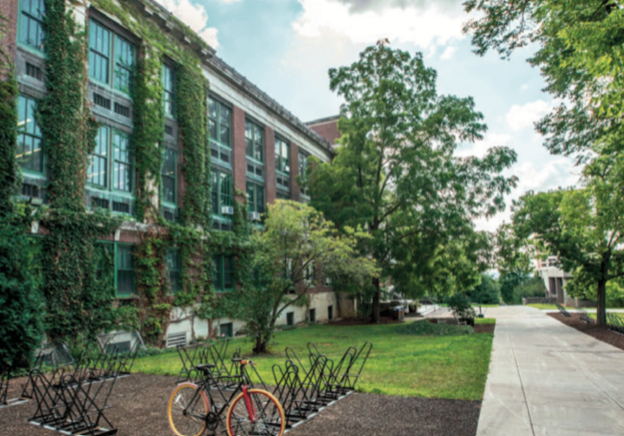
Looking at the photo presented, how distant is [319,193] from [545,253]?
13729mm

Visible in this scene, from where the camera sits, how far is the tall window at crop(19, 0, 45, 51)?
46.4ft

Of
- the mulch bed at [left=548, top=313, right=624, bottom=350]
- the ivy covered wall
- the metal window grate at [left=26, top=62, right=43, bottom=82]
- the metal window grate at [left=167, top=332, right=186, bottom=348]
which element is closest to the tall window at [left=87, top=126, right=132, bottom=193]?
the ivy covered wall

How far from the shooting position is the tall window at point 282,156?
98.9 feet

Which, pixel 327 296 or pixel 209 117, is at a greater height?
pixel 209 117

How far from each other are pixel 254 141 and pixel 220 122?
346 cm

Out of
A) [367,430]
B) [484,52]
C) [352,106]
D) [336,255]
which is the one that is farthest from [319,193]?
[367,430]

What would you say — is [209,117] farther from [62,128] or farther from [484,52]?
[484,52]

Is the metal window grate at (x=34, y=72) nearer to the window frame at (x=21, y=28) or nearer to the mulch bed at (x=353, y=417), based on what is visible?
the window frame at (x=21, y=28)

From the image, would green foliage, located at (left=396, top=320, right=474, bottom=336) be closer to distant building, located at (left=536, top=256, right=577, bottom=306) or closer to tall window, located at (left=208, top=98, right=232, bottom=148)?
tall window, located at (left=208, top=98, right=232, bottom=148)

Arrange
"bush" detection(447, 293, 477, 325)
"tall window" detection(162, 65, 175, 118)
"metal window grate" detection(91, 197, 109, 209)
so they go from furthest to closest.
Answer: "bush" detection(447, 293, 477, 325) < "tall window" detection(162, 65, 175, 118) < "metal window grate" detection(91, 197, 109, 209)

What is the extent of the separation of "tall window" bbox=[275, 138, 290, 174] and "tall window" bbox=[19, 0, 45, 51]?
55.2 ft

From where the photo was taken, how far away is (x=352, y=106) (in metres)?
28.0

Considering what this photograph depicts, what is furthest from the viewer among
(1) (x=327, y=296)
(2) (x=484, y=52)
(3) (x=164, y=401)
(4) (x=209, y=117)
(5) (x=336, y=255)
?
(1) (x=327, y=296)

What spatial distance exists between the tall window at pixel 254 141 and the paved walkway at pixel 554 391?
17136mm
